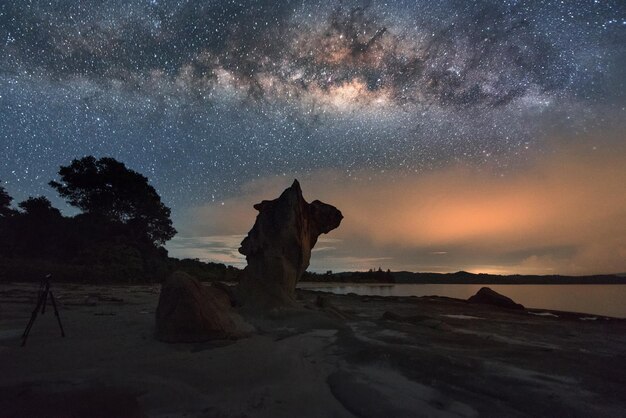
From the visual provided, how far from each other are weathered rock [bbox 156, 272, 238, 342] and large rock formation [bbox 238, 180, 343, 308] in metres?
3.77

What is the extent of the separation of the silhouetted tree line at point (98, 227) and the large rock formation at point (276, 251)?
2278cm

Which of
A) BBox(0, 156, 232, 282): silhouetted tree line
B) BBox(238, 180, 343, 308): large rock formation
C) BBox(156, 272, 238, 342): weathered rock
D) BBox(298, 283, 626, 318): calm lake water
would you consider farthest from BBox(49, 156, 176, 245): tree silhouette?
BBox(156, 272, 238, 342): weathered rock

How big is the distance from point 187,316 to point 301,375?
3.27 metres

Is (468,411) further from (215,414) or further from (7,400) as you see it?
(7,400)

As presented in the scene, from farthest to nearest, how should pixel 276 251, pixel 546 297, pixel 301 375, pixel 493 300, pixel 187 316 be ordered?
pixel 546 297, pixel 493 300, pixel 276 251, pixel 187 316, pixel 301 375

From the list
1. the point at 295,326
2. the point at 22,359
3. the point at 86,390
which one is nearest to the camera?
the point at 86,390

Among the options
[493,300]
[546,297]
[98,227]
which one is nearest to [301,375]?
[493,300]

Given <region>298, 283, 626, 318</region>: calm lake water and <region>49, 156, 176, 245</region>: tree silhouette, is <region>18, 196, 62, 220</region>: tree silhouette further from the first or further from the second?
<region>298, 283, 626, 318</region>: calm lake water

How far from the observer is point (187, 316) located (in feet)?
24.5

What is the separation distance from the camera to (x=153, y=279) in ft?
118

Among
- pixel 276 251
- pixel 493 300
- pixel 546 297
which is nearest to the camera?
pixel 276 251

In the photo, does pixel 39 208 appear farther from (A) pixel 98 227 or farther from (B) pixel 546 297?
(B) pixel 546 297

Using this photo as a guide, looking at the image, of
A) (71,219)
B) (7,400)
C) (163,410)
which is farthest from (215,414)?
(71,219)

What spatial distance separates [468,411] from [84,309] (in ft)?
42.0
